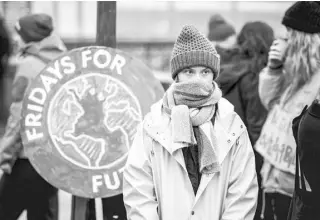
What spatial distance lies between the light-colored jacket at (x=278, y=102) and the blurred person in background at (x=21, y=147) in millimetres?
1582

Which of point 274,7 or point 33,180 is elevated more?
point 33,180

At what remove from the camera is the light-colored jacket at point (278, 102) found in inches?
178

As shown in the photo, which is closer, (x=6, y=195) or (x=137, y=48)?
(x=6, y=195)

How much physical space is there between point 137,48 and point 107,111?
27.9 ft

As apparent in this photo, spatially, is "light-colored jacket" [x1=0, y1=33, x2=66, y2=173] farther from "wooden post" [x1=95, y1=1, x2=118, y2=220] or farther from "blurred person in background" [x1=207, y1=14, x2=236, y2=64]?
"blurred person in background" [x1=207, y1=14, x2=236, y2=64]

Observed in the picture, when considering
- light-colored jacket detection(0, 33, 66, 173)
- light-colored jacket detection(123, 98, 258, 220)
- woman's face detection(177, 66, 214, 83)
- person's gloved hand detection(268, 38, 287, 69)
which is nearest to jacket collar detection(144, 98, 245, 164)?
light-colored jacket detection(123, 98, 258, 220)

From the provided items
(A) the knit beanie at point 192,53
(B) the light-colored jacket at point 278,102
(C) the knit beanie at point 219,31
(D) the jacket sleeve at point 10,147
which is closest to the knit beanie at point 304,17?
(B) the light-colored jacket at point 278,102

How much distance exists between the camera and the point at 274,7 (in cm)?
1612

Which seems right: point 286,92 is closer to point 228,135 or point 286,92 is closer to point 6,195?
point 228,135

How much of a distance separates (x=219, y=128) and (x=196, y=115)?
128 millimetres

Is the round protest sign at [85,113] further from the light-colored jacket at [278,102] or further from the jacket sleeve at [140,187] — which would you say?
the jacket sleeve at [140,187]

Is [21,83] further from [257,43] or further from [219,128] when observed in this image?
[219,128]

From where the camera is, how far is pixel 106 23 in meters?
4.99

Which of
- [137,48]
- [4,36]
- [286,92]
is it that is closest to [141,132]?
[4,36]
